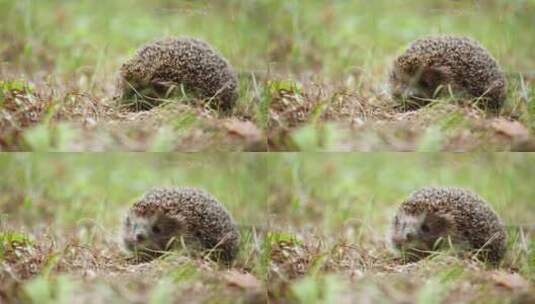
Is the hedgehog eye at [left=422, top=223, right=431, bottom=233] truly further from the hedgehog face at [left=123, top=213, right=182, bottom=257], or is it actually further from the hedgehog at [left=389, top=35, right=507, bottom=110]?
the hedgehog face at [left=123, top=213, right=182, bottom=257]

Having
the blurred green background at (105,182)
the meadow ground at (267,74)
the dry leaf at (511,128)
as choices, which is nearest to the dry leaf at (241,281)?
the blurred green background at (105,182)

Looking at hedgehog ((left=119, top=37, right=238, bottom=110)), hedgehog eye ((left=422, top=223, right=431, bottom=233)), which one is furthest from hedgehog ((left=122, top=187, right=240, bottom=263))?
hedgehog eye ((left=422, top=223, right=431, bottom=233))

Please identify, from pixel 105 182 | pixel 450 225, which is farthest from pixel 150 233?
pixel 450 225

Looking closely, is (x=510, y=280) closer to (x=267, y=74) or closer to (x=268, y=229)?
(x=268, y=229)

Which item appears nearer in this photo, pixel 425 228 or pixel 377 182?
pixel 425 228

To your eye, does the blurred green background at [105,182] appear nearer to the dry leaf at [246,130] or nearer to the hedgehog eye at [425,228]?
the dry leaf at [246,130]

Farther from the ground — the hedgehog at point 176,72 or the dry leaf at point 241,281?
the hedgehog at point 176,72

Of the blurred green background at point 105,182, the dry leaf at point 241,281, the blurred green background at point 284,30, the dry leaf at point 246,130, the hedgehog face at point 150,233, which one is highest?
the blurred green background at point 284,30

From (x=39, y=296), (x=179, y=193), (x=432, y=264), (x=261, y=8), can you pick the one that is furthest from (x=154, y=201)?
(x=432, y=264)
